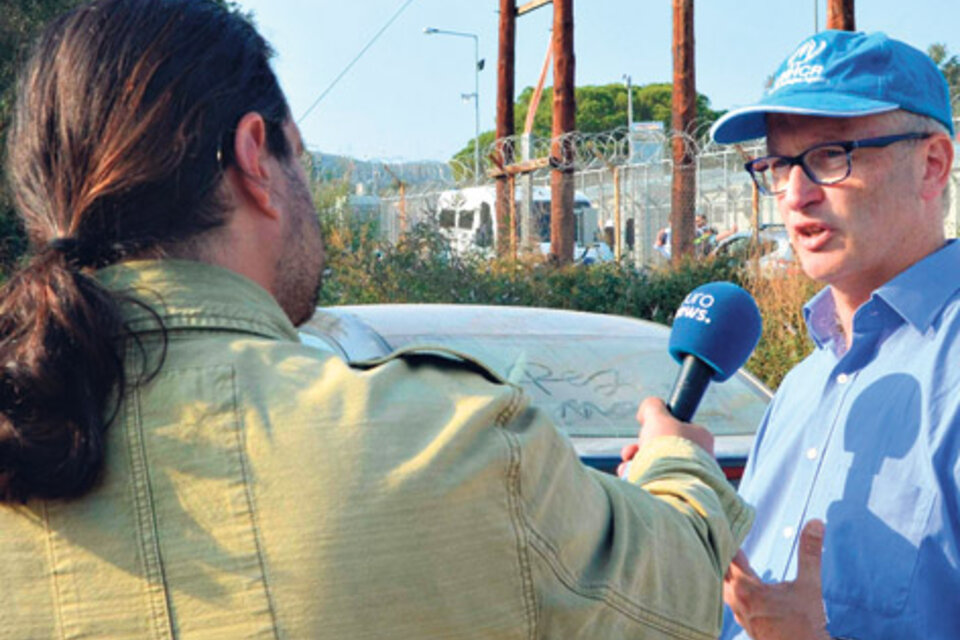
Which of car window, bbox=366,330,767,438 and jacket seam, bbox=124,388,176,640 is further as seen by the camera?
car window, bbox=366,330,767,438

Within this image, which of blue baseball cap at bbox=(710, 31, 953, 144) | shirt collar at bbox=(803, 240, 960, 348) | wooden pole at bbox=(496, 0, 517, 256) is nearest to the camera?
shirt collar at bbox=(803, 240, 960, 348)

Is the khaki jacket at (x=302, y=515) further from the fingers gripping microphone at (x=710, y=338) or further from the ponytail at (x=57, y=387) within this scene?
the fingers gripping microphone at (x=710, y=338)

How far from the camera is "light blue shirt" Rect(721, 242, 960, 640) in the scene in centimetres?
212

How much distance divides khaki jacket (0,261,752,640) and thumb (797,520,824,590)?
2.02ft

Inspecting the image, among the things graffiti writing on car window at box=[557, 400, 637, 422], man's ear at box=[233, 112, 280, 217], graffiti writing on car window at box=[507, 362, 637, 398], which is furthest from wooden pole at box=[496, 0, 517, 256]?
man's ear at box=[233, 112, 280, 217]

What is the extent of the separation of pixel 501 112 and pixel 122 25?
59.2 feet

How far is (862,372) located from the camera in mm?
2402

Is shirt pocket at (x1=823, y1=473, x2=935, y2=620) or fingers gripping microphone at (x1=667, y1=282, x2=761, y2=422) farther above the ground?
fingers gripping microphone at (x1=667, y1=282, x2=761, y2=422)

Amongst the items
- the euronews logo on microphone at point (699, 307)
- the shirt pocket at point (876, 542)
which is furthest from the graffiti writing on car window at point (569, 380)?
the shirt pocket at point (876, 542)

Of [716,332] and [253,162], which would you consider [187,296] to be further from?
[716,332]

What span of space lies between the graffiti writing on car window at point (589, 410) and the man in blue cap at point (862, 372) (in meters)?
2.24

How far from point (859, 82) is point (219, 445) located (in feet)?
5.09

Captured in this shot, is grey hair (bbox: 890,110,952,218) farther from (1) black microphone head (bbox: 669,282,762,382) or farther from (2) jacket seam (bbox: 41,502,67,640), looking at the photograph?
(2) jacket seam (bbox: 41,502,67,640)

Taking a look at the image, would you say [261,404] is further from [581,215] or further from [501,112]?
[581,215]
